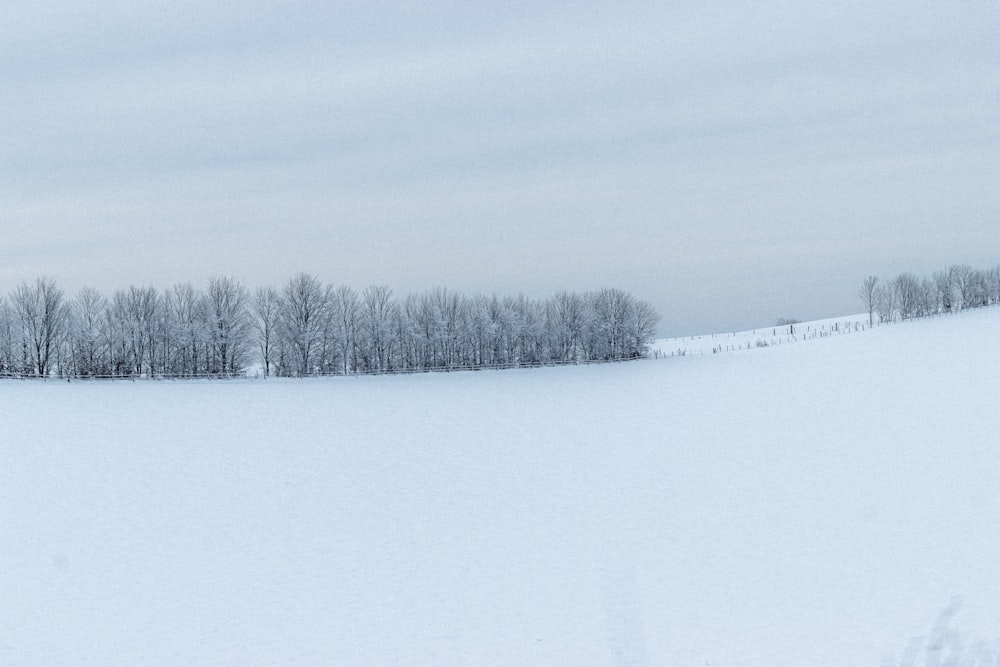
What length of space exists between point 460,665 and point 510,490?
1474 cm

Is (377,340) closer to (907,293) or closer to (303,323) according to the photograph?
(303,323)

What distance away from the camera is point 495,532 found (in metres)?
24.2

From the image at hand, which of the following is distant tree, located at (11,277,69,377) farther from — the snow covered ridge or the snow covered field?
the snow covered ridge

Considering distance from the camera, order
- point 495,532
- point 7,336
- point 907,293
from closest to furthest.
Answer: point 495,532 → point 7,336 → point 907,293

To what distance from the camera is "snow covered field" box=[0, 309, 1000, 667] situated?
635 inches

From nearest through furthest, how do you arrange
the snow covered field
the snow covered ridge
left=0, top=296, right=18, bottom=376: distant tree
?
the snow covered field → left=0, top=296, right=18, bottom=376: distant tree → the snow covered ridge

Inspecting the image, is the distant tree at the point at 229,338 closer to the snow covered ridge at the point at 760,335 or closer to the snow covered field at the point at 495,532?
the snow covered field at the point at 495,532

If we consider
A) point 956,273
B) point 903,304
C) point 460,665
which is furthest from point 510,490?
point 956,273

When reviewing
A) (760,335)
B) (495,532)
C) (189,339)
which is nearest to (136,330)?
(189,339)

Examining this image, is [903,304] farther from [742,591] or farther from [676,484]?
[742,591]

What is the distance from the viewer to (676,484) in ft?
99.6

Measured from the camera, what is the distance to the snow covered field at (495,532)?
53.0 ft

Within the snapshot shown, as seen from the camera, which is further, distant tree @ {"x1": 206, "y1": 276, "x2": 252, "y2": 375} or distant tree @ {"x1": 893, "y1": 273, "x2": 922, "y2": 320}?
distant tree @ {"x1": 893, "y1": 273, "x2": 922, "y2": 320}

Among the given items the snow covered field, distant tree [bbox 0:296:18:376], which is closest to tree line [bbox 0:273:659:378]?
distant tree [bbox 0:296:18:376]
